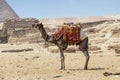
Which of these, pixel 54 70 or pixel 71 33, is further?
pixel 71 33

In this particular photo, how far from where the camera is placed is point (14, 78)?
9133mm

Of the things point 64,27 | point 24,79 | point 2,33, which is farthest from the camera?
point 2,33

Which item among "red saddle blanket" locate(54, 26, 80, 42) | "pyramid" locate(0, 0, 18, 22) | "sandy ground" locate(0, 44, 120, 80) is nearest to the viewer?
"sandy ground" locate(0, 44, 120, 80)

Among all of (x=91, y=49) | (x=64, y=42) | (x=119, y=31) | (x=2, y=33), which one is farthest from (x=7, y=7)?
(x=64, y=42)

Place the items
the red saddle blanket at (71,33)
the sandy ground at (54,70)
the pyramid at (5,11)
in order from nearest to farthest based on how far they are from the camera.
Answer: the sandy ground at (54,70) < the red saddle blanket at (71,33) < the pyramid at (5,11)

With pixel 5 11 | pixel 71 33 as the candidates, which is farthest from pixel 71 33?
pixel 5 11

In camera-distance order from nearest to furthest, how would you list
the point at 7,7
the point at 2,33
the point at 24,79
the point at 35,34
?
the point at 24,79
the point at 35,34
the point at 2,33
the point at 7,7

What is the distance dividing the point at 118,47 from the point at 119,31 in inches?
500

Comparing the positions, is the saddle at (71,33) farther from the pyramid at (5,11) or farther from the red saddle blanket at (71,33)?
the pyramid at (5,11)

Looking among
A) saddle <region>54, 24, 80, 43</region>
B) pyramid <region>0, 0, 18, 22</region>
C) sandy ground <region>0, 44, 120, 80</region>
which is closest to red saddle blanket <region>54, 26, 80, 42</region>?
saddle <region>54, 24, 80, 43</region>

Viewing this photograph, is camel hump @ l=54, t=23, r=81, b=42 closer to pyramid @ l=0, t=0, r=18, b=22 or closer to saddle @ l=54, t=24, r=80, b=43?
saddle @ l=54, t=24, r=80, b=43

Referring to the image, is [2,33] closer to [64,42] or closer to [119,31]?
[119,31]

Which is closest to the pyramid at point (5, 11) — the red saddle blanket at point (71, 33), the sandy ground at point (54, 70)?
the sandy ground at point (54, 70)

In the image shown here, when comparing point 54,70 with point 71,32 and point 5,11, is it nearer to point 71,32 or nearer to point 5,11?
point 71,32
